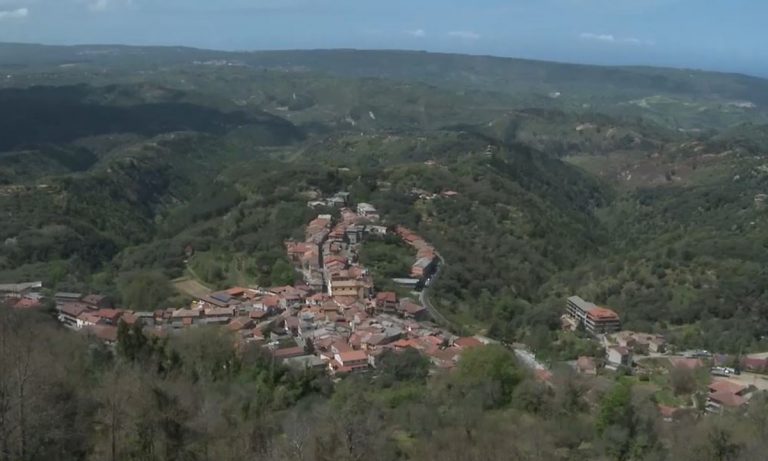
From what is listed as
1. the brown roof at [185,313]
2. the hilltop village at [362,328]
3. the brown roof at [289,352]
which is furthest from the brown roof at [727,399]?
the brown roof at [185,313]

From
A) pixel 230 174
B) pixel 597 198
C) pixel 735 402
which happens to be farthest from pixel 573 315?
pixel 597 198

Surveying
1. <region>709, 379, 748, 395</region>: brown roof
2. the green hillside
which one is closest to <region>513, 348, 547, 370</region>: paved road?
the green hillside

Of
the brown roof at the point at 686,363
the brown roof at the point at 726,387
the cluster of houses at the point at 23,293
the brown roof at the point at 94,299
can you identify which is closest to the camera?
the brown roof at the point at 726,387

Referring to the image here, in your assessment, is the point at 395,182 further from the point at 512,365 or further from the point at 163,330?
the point at 512,365

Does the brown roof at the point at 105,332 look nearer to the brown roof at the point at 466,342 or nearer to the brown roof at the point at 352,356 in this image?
the brown roof at the point at 352,356

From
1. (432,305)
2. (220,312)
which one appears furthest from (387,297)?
(220,312)

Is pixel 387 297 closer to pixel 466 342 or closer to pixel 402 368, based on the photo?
pixel 466 342

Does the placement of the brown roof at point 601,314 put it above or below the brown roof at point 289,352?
below

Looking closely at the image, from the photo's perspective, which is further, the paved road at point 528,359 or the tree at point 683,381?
the paved road at point 528,359

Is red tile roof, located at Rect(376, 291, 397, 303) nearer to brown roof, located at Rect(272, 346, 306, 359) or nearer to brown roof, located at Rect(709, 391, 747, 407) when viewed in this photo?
brown roof, located at Rect(272, 346, 306, 359)
